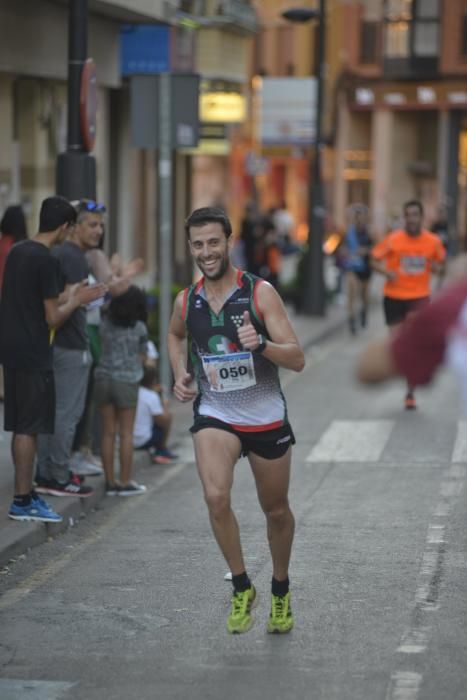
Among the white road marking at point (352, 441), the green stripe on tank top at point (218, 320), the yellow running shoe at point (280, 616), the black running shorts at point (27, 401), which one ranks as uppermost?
the green stripe on tank top at point (218, 320)

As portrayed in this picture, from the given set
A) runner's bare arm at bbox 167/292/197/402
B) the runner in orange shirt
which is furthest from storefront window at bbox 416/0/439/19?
runner's bare arm at bbox 167/292/197/402

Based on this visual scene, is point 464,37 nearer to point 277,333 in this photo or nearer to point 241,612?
point 277,333

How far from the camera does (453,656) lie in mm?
6949

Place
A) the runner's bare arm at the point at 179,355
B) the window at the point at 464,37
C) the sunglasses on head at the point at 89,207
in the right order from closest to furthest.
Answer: the runner's bare arm at the point at 179,355
the sunglasses on head at the point at 89,207
the window at the point at 464,37

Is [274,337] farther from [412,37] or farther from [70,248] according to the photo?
[412,37]

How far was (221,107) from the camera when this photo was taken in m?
28.6

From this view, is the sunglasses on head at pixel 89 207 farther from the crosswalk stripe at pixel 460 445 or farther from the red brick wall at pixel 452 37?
the red brick wall at pixel 452 37

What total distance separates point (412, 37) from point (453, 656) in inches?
1693

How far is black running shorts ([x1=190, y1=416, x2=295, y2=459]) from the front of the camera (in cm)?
729

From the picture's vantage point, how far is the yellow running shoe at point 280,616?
7.39m

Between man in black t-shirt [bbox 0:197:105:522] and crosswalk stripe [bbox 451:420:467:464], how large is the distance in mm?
3907

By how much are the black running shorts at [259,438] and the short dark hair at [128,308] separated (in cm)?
361

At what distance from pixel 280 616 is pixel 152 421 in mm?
5292

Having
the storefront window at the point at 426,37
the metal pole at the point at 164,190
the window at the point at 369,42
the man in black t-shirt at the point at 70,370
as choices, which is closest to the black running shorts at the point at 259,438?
the man in black t-shirt at the point at 70,370
